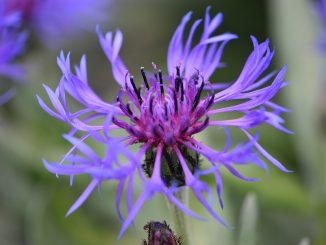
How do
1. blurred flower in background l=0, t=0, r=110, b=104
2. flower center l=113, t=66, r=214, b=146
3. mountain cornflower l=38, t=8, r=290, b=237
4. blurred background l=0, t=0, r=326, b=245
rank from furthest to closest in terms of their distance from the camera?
blurred flower in background l=0, t=0, r=110, b=104 → blurred background l=0, t=0, r=326, b=245 → flower center l=113, t=66, r=214, b=146 → mountain cornflower l=38, t=8, r=290, b=237

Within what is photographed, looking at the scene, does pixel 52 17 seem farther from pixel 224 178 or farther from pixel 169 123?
pixel 169 123

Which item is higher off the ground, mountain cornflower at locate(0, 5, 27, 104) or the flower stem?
mountain cornflower at locate(0, 5, 27, 104)

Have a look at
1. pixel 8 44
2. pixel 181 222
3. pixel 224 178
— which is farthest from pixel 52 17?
Answer: pixel 181 222

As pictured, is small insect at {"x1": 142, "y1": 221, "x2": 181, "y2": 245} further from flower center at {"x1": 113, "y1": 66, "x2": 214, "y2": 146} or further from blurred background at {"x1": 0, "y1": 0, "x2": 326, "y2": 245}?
blurred background at {"x1": 0, "y1": 0, "x2": 326, "y2": 245}

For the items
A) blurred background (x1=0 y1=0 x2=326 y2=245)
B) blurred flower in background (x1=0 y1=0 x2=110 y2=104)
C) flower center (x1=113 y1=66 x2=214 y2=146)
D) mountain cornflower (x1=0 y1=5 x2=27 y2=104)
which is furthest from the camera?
blurred flower in background (x1=0 y1=0 x2=110 y2=104)

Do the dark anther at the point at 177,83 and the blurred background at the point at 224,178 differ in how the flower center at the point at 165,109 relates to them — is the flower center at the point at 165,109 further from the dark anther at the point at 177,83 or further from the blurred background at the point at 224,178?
the blurred background at the point at 224,178

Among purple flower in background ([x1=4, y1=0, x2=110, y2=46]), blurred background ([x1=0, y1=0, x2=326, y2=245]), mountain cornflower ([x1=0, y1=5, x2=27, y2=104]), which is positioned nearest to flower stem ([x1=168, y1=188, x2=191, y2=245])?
blurred background ([x1=0, y1=0, x2=326, y2=245])
